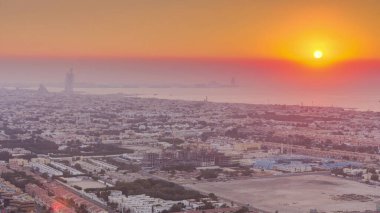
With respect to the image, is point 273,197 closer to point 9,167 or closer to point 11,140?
point 9,167

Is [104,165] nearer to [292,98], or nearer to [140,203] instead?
[140,203]

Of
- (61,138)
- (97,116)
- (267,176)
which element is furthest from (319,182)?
(97,116)

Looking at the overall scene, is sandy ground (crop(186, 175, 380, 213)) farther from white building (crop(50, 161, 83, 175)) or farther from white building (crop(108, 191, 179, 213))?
white building (crop(50, 161, 83, 175))

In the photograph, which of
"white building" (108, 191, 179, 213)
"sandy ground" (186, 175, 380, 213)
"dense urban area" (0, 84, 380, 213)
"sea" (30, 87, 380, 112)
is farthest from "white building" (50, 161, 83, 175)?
"sea" (30, 87, 380, 112)

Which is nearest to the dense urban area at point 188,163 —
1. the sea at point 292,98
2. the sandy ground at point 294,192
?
the sandy ground at point 294,192

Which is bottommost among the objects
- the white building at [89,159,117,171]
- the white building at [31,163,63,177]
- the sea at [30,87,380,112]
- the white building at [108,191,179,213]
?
the white building at [108,191,179,213]
